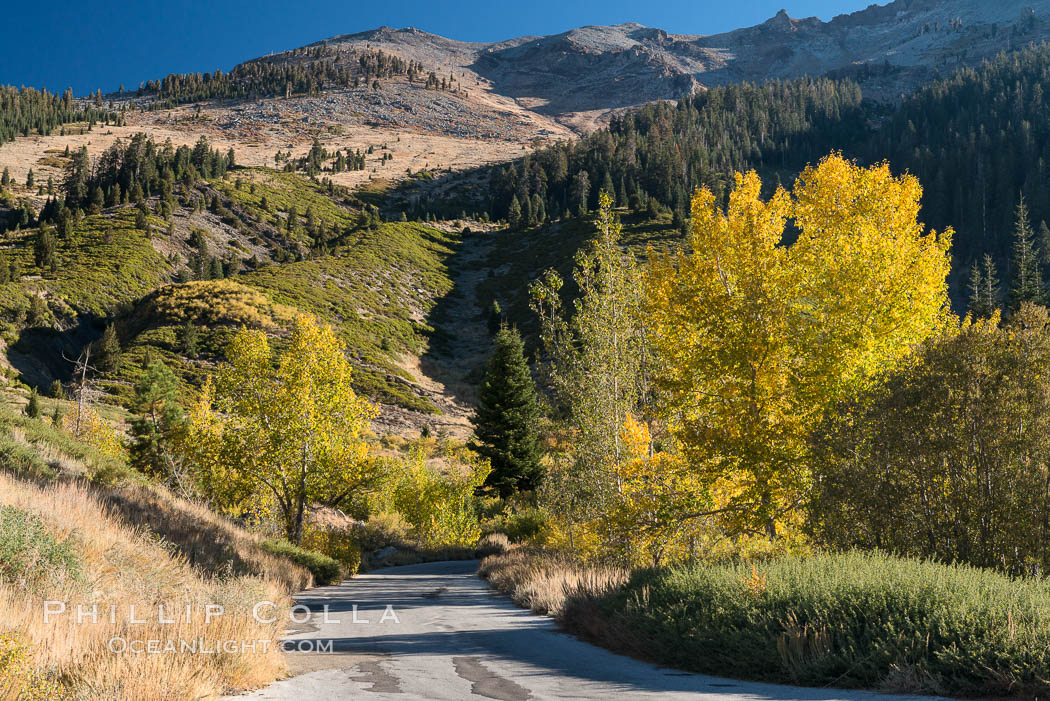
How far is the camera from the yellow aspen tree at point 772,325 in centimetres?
1278

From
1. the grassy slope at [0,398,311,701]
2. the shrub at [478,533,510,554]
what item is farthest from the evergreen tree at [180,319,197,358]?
the grassy slope at [0,398,311,701]

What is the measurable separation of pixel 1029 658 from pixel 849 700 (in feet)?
5.05

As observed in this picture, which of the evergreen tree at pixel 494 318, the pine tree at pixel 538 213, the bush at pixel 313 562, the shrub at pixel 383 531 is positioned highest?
the pine tree at pixel 538 213

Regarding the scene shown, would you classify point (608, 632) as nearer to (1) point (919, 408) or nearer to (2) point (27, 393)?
(1) point (919, 408)

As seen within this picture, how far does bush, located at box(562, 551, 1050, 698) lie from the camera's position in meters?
5.74

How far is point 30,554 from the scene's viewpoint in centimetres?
766

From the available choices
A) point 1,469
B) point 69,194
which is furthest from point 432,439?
point 69,194

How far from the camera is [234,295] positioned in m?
72.4

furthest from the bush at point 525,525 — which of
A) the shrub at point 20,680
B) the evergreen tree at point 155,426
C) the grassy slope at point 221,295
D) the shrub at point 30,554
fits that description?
the grassy slope at point 221,295

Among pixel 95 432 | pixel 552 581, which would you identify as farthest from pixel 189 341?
pixel 552 581

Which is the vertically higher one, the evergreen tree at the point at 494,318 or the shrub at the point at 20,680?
the evergreen tree at the point at 494,318

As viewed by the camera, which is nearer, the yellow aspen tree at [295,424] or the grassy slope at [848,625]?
the grassy slope at [848,625]

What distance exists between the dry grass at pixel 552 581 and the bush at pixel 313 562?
508cm

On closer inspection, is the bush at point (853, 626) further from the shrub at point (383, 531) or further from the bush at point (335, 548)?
the shrub at point (383, 531)
